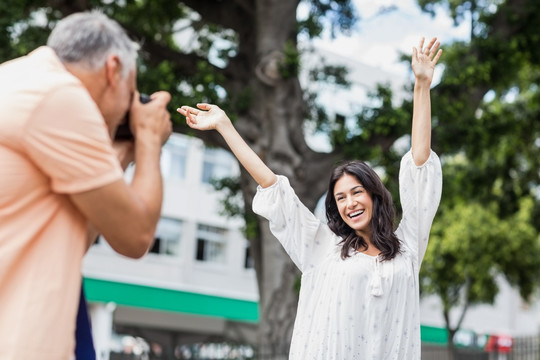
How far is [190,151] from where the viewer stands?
26.0 meters

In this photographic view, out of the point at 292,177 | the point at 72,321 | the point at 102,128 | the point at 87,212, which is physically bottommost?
the point at 72,321

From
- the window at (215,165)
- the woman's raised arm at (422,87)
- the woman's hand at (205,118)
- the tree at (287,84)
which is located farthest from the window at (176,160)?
the woman's hand at (205,118)

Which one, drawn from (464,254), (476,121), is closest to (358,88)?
(464,254)

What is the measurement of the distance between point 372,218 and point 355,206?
9cm

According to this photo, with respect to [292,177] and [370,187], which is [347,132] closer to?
[292,177]

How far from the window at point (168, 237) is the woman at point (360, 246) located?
71.4 ft

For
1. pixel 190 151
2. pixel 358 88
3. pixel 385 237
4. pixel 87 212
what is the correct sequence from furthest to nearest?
pixel 358 88, pixel 190 151, pixel 385 237, pixel 87 212

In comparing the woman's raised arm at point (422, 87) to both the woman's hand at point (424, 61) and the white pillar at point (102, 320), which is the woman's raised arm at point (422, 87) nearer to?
the woman's hand at point (424, 61)

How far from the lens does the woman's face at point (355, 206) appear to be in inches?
138

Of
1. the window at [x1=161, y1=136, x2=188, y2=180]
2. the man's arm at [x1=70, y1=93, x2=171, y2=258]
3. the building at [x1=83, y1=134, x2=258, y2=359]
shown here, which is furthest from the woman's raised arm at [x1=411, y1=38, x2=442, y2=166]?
the window at [x1=161, y1=136, x2=188, y2=180]

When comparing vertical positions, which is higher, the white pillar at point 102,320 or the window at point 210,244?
the window at point 210,244

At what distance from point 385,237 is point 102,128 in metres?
1.96

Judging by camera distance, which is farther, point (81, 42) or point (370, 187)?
point (370, 187)

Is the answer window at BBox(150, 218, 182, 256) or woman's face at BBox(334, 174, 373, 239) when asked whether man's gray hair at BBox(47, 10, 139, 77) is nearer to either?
woman's face at BBox(334, 174, 373, 239)
